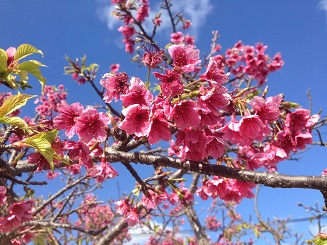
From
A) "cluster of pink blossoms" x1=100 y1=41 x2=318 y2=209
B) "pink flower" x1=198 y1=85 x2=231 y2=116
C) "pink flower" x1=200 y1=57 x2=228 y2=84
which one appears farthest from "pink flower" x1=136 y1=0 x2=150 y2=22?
"pink flower" x1=198 y1=85 x2=231 y2=116

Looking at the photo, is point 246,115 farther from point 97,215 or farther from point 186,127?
point 97,215

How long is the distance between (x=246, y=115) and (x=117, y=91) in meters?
0.70

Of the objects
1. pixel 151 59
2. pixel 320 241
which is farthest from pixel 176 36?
pixel 320 241

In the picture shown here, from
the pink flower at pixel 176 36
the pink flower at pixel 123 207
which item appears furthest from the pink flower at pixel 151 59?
the pink flower at pixel 176 36

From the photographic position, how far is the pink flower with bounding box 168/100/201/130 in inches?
57.7

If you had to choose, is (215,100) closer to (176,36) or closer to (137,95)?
(137,95)

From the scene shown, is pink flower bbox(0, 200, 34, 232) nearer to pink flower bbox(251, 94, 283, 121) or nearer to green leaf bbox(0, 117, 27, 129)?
green leaf bbox(0, 117, 27, 129)

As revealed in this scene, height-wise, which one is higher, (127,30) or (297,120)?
(127,30)

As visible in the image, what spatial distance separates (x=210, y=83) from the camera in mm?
1576

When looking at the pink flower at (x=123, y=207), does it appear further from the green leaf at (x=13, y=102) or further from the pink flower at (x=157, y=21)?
the pink flower at (x=157, y=21)

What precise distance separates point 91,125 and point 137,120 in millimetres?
297

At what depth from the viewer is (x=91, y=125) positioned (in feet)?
5.83

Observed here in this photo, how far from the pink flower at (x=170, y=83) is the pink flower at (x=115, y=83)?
341 mm

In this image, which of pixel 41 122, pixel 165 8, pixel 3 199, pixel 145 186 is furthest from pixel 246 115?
pixel 165 8
